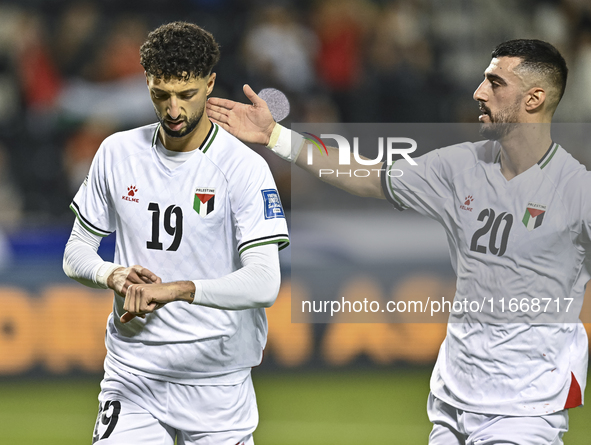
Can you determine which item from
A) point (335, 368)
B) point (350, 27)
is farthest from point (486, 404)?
point (350, 27)

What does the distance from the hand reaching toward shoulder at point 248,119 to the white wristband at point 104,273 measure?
115cm

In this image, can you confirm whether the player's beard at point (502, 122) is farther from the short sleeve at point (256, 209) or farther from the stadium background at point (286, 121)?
the stadium background at point (286, 121)

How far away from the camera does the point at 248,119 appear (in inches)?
163

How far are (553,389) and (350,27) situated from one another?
256 inches

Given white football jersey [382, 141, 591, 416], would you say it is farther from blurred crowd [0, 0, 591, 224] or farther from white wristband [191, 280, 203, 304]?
blurred crowd [0, 0, 591, 224]

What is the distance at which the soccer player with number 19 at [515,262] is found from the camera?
3.38 meters

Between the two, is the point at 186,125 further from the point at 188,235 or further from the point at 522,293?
the point at 522,293

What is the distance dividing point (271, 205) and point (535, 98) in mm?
1324

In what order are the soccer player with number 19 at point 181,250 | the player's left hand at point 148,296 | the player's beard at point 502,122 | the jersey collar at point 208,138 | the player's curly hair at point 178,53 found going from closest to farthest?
the player's left hand at point 148,296 → the player's curly hair at point 178,53 → the soccer player with number 19 at point 181,250 → the jersey collar at point 208,138 → the player's beard at point 502,122

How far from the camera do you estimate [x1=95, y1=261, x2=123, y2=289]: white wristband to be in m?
3.20

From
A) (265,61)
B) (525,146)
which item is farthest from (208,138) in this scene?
(265,61)

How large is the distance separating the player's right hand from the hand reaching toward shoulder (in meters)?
1.24

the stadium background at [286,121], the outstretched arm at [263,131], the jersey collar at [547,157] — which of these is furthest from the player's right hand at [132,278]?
the stadium background at [286,121]

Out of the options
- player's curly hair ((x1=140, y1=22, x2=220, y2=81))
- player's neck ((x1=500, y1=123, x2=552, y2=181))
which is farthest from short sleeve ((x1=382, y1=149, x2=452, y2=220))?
player's curly hair ((x1=140, y1=22, x2=220, y2=81))
